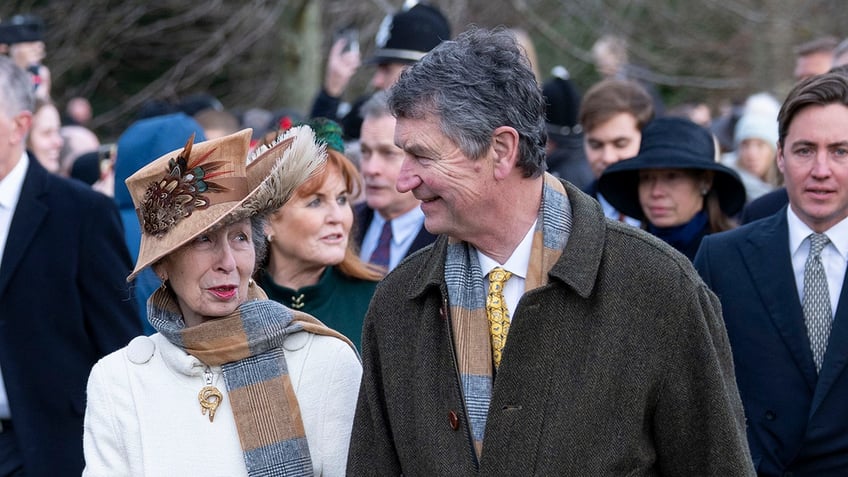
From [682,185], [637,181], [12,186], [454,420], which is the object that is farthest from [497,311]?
[12,186]

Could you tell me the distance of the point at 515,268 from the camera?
349cm

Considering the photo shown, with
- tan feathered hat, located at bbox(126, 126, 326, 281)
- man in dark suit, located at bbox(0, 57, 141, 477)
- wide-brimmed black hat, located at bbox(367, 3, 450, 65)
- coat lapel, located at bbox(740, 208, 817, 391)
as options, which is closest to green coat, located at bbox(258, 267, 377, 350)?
man in dark suit, located at bbox(0, 57, 141, 477)

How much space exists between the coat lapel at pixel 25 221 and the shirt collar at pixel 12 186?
0.02 m

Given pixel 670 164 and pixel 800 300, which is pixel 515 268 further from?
pixel 670 164

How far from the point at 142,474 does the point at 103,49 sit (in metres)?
16.3

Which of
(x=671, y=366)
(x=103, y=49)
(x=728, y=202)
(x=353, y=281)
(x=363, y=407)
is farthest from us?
(x=103, y=49)

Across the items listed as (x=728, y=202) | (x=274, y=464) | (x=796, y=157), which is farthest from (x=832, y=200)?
(x=274, y=464)

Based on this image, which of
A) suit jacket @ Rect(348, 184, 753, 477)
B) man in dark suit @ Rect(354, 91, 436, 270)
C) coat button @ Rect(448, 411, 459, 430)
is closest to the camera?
suit jacket @ Rect(348, 184, 753, 477)

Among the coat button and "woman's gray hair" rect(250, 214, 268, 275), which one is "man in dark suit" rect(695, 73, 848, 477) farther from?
"woman's gray hair" rect(250, 214, 268, 275)

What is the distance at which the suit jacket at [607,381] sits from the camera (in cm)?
329

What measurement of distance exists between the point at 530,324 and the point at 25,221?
291cm

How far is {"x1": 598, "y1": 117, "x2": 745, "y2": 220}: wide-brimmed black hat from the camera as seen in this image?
5809mm

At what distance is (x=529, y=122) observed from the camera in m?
3.40

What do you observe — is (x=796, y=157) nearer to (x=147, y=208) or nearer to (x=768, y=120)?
(x=147, y=208)
